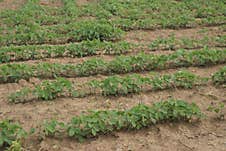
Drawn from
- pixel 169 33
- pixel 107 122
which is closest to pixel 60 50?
pixel 169 33

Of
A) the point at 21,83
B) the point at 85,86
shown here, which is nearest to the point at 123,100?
the point at 85,86

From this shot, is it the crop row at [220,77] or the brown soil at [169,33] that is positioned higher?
the brown soil at [169,33]

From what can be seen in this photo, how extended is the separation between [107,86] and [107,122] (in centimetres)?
113

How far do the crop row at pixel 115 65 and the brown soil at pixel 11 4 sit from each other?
4.89 m

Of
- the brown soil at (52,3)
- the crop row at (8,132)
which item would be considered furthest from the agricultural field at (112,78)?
the brown soil at (52,3)

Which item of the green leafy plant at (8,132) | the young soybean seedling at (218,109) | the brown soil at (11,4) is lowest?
the young soybean seedling at (218,109)

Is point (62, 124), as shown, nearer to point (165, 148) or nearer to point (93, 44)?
point (165, 148)

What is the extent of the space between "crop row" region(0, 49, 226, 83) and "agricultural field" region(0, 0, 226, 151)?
0.02m

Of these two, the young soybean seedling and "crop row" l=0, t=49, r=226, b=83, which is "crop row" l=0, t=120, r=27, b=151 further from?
the young soybean seedling

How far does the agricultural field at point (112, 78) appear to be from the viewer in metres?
5.09

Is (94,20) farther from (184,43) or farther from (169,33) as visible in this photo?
(184,43)

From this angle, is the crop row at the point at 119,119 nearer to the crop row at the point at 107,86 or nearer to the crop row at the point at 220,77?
the crop row at the point at 107,86

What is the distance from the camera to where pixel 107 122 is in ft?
16.9

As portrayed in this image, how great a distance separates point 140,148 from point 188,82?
6.86ft
